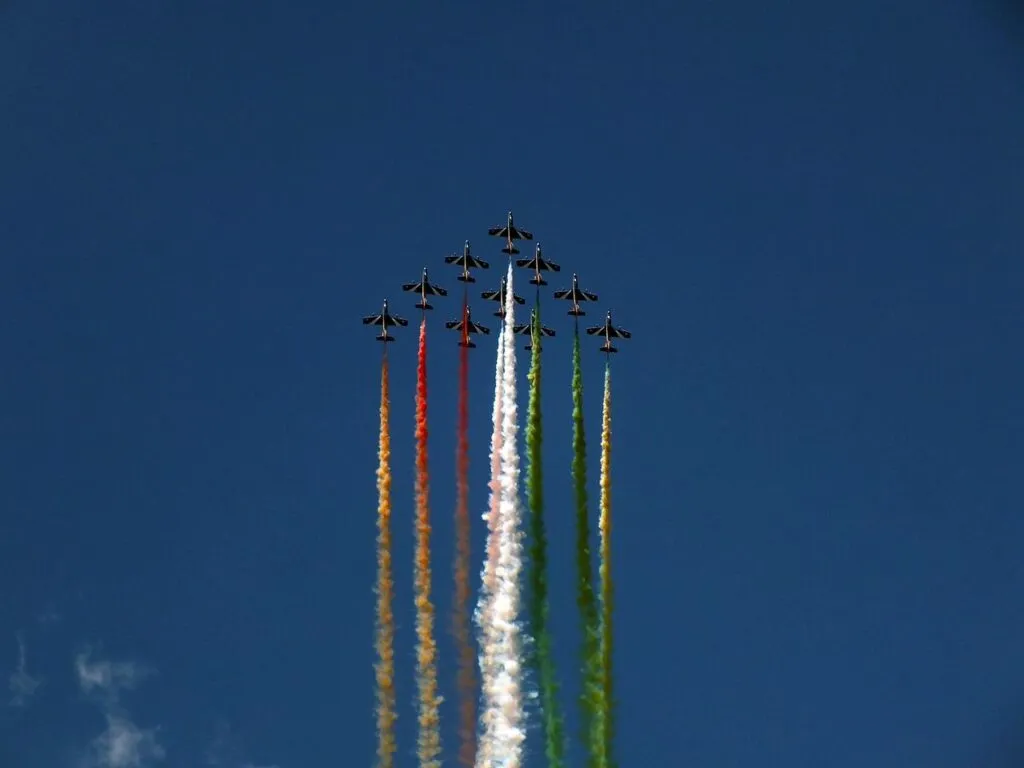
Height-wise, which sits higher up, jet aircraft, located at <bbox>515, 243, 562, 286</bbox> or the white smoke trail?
jet aircraft, located at <bbox>515, 243, 562, 286</bbox>

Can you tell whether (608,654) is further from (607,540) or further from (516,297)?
(516,297)

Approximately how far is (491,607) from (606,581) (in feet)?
19.2

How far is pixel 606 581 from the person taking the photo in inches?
3716

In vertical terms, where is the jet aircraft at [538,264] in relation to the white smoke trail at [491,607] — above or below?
above

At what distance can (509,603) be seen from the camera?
93.4m

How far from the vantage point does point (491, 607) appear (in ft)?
306

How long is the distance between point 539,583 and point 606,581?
3.39 metres

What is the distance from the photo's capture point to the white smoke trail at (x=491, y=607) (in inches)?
3565

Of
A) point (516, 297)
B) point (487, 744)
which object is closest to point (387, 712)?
point (487, 744)

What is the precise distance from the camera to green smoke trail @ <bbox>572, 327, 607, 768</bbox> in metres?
90.4

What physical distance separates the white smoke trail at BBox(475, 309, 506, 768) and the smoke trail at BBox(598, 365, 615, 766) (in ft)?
17.1

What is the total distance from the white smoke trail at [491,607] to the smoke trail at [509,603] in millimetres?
190

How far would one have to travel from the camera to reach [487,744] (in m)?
90.5

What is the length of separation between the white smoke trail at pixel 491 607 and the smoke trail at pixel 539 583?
1646 millimetres
